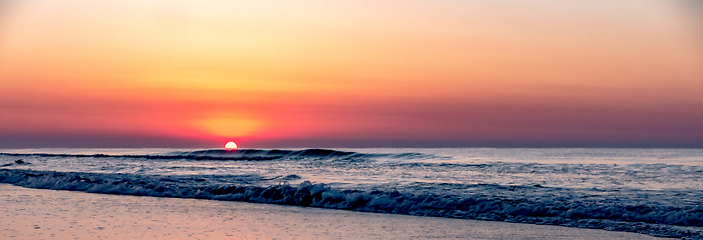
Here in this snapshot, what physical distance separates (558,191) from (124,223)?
1215cm

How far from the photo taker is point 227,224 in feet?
30.8

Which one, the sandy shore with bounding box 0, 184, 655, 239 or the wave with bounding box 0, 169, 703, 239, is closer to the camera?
the sandy shore with bounding box 0, 184, 655, 239

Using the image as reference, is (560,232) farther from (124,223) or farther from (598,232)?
(124,223)

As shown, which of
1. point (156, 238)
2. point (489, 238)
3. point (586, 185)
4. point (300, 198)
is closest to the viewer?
point (156, 238)

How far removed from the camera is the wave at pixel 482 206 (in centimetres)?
997

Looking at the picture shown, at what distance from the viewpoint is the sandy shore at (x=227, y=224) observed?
823 cm

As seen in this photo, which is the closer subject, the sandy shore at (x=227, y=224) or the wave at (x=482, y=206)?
the sandy shore at (x=227, y=224)

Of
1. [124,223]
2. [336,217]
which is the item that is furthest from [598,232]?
[124,223]

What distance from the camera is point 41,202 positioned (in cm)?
1212

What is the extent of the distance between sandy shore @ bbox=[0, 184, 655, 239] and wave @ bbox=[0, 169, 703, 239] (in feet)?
2.45

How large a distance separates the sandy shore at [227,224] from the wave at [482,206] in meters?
0.75

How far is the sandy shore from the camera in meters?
8.23

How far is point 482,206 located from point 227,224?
235 inches

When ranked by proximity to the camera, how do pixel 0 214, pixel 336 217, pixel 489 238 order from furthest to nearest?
pixel 336 217, pixel 0 214, pixel 489 238
